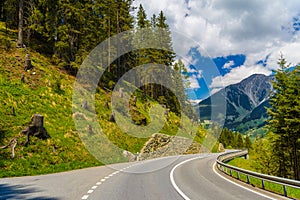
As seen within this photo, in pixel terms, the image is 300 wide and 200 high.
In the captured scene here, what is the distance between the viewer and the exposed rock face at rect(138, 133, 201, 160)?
107 ft

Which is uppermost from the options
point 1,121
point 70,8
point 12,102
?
point 70,8

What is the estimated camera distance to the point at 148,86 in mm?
61656

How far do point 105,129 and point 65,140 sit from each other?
7.78 metres

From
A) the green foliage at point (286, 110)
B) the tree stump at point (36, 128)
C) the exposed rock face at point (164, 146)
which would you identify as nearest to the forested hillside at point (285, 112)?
the green foliage at point (286, 110)

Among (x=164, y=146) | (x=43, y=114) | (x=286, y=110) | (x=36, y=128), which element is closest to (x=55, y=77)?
(x=43, y=114)

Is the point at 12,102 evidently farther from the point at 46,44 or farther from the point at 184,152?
the point at 184,152

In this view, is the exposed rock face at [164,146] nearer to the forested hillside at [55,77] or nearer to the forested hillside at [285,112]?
the forested hillside at [55,77]

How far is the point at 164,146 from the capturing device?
37125 mm

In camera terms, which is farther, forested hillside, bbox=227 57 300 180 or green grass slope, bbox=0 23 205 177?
forested hillside, bbox=227 57 300 180

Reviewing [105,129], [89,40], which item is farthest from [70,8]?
[105,129]

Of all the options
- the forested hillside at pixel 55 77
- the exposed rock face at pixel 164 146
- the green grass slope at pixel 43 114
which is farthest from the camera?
the exposed rock face at pixel 164 146

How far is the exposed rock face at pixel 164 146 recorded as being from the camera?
1282 inches

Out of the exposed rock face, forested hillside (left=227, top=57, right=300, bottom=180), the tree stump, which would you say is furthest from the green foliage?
the tree stump

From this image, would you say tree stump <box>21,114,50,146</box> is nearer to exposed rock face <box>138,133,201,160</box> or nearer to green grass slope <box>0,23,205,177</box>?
green grass slope <box>0,23,205,177</box>
